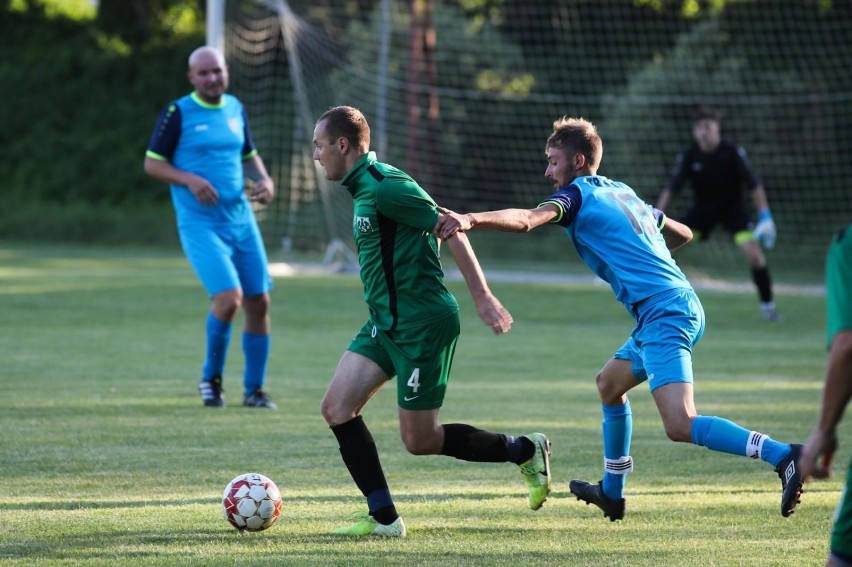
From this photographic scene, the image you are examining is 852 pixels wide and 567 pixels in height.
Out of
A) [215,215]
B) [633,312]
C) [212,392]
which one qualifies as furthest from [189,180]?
[633,312]

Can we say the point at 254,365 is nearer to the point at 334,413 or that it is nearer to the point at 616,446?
the point at 334,413

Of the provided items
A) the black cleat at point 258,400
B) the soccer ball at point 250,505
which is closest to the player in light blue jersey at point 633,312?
the soccer ball at point 250,505

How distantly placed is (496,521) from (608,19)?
21854 millimetres

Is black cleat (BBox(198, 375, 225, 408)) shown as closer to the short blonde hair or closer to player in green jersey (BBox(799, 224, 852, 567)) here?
the short blonde hair

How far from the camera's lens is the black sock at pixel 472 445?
531cm

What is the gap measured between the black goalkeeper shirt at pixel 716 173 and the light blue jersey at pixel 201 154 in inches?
277

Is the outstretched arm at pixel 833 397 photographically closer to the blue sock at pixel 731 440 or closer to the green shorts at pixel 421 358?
the blue sock at pixel 731 440

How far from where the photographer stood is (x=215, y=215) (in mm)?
8773

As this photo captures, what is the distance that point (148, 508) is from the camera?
546 cm

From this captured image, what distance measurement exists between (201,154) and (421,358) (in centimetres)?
423

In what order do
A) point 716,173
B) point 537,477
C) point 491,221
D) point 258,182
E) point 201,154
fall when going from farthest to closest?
1. point 716,173
2. point 258,182
3. point 201,154
4. point 537,477
5. point 491,221

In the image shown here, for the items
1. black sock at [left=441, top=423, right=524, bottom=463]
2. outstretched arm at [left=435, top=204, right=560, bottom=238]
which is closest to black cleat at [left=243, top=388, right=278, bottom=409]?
black sock at [left=441, top=423, right=524, bottom=463]

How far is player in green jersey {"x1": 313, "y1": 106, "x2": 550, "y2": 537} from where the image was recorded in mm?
5051

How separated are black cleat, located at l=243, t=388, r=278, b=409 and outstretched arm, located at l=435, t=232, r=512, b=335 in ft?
13.4
